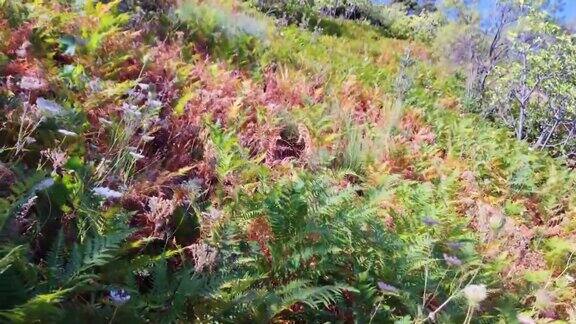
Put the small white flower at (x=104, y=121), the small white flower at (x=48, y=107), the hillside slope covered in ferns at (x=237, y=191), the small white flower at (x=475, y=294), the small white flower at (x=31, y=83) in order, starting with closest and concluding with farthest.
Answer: the small white flower at (x=475, y=294) → the hillside slope covered in ferns at (x=237, y=191) → the small white flower at (x=48, y=107) → the small white flower at (x=31, y=83) → the small white flower at (x=104, y=121)

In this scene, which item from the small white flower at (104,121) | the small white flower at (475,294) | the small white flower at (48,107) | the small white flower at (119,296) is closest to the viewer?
the small white flower at (475,294)

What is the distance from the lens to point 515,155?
7184 millimetres

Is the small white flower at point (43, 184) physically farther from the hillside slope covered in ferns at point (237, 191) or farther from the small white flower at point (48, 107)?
the small white flower at point (48, 107)

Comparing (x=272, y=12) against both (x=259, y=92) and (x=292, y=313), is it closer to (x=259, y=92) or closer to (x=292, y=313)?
(x=259, y=92)

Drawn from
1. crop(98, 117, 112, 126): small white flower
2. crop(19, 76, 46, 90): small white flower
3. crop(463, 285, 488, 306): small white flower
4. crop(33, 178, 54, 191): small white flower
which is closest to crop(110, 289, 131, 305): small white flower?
crop(33, 178, 54, 191): small white flower

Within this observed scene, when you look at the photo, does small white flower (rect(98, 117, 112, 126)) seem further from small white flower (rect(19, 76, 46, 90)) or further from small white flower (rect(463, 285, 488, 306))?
small white flower (rect(463, 285, 488, 306))

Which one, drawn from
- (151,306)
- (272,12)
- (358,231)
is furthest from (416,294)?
(272,12)

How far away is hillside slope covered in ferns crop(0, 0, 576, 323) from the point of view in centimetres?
256

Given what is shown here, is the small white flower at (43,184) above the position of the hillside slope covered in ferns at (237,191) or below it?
above

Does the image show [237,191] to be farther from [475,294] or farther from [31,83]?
[475,294]

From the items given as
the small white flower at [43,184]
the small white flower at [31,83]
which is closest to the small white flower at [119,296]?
the small white flower at [43,184]

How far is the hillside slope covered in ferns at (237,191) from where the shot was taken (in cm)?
256

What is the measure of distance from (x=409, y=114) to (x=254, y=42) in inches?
87.5

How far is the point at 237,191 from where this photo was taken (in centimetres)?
362
